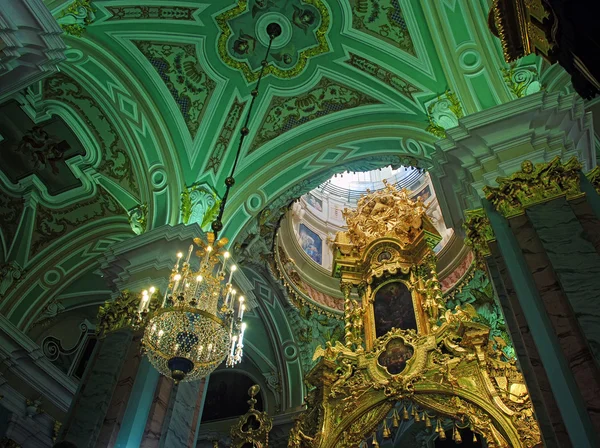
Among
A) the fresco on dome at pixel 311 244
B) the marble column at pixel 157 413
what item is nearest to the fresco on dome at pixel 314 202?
the fresco on dome at pixel 311 244

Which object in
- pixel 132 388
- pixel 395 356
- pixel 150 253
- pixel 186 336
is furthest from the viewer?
pixel 395 356

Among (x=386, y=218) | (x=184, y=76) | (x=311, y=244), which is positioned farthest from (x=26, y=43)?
(x=311, y=244)

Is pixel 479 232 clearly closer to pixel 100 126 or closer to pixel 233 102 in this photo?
pixel 233 102

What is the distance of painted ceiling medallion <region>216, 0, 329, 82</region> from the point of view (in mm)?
7688

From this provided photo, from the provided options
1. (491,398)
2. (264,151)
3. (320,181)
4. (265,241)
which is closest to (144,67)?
(264,151)

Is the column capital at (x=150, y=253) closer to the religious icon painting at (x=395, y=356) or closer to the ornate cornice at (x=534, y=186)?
the religious icon painting at (x=395, y=356)

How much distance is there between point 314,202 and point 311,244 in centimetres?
155

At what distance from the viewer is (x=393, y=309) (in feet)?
28.0

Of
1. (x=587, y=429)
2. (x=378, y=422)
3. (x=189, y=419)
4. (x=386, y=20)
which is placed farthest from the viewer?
(x=386, y=20)

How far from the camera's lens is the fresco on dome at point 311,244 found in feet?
44.6

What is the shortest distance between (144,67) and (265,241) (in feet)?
13.3

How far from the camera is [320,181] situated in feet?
29.8

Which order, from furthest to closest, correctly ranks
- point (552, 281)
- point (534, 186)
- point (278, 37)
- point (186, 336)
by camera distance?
point (278, 37), point (186, 336), point (534, 186), point (552, 281)

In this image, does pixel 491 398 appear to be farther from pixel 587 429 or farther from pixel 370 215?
pixel 370 215
